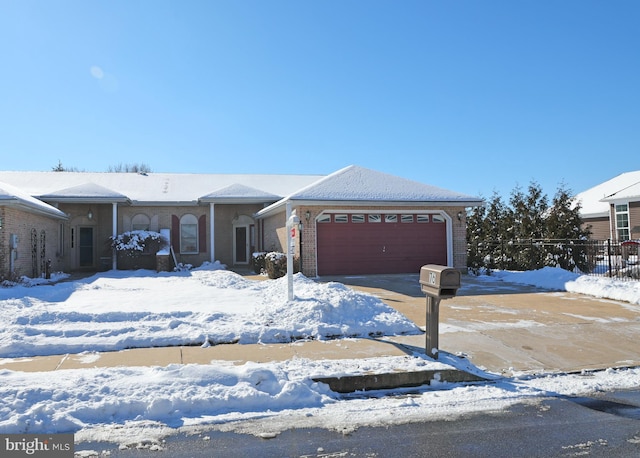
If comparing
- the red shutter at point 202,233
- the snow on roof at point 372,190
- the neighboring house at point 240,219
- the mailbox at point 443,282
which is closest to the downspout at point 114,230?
the neighboring house at point 240,219

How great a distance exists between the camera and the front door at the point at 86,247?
22484 mm

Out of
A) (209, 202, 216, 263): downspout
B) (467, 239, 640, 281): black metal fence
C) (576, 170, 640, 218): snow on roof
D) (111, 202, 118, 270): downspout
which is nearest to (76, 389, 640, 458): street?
(467, 239, 640, 281): black metal fence

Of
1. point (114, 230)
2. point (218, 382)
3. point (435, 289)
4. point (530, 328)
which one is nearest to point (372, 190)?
point (530, 328)

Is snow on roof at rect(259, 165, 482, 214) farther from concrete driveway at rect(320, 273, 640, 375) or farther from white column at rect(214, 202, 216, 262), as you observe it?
white column at rect(214, 202, 216, 262)

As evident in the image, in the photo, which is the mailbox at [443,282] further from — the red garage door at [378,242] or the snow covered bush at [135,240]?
the snow covered bush at [135,240]

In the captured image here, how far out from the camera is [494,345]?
24.0 ft

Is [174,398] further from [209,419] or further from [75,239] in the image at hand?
[75,239]

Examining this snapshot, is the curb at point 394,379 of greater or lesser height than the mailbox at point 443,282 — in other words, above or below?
below

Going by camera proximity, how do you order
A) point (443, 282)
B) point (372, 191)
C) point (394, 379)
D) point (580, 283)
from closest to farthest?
point (394, 379)
point (443, 282)
point (580, 283)
point (372, 191)

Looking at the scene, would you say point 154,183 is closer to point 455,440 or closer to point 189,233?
point 189,233

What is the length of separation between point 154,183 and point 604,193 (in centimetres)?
2904

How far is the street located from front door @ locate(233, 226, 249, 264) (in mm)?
19880

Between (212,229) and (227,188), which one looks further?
(227,188)

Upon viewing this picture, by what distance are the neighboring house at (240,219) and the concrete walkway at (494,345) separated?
599 centimetres
